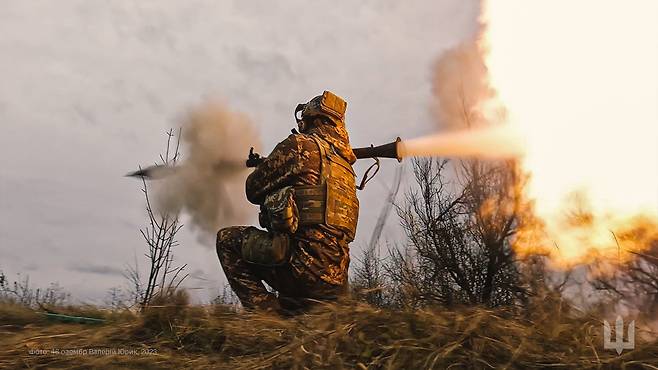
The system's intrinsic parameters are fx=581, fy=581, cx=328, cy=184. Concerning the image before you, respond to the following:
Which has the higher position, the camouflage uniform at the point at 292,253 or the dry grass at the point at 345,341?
the camouflage uniform at the point at 292,253

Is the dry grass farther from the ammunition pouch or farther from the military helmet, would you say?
the military helmet

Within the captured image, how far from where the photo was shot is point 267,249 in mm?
5414

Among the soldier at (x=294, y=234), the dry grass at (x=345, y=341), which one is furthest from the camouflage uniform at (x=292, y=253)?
the dry grass at (x=345, y=341)

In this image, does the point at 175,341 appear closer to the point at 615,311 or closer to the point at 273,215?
the point at 273,215

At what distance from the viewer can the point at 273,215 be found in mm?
5398

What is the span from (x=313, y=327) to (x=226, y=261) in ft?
9.02

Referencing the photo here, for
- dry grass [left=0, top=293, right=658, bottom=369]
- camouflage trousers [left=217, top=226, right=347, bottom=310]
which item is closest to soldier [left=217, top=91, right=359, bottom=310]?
camouflage trousers [left=217, top=226, right=347, bottom=310]

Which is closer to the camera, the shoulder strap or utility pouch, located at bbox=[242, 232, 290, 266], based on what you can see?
utility pouch, located at bbox=[242, 232, 290, 266]

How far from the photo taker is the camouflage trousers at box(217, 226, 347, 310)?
5.52 metres

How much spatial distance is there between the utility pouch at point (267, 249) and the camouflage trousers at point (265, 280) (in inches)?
1.7

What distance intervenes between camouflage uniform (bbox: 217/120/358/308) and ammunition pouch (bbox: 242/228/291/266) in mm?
31

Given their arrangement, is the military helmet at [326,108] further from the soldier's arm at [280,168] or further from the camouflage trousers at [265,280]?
the camouflage trousers at [265,280]

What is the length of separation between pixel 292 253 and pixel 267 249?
25 cm

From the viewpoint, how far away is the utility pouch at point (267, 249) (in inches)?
212
